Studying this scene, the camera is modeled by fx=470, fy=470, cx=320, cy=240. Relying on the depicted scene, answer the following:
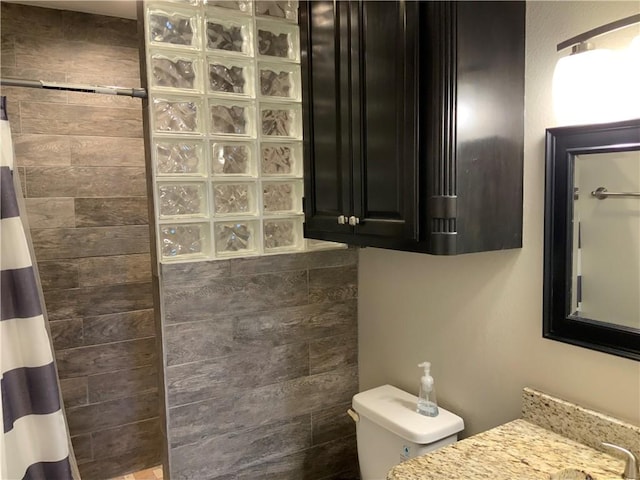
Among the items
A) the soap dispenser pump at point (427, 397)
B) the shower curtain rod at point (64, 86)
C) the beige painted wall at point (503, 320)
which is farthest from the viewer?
the soap dispenser pump at point (427, 397)

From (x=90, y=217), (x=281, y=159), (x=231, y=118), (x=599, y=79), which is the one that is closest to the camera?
(x=599, y=79)

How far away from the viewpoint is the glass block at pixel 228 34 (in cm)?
167

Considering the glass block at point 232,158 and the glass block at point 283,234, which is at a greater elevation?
the glass block at point 232,158

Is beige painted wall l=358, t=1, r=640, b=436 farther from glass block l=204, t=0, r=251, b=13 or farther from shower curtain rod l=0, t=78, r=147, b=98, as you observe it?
shower curtain rod l=0, t=78, r=147, b=98

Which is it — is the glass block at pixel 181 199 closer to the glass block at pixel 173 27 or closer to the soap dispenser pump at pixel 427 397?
the glass block at pixel 173 27

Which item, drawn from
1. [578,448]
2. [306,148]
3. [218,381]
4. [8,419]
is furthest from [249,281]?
[578,448]

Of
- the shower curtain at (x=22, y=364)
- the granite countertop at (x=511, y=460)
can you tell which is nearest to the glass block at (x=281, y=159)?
the shower curtain at (x=22, y=364)

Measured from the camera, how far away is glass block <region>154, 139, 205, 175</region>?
1.63 m

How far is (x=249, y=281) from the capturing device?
1794mm

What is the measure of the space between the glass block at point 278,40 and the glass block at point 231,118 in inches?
8.8

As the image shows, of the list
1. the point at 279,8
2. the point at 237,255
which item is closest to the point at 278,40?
the point at 279,8

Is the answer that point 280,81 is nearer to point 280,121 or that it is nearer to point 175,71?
point 280,121

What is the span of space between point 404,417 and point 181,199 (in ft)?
3.51

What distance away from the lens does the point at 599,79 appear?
A: 1.14 metres
